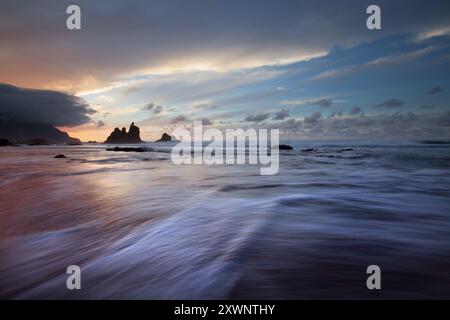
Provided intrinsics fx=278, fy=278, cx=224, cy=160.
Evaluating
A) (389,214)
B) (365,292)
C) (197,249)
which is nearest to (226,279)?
(197,249)

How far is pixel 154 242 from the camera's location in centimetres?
423

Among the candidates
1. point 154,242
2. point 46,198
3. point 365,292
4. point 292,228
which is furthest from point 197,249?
point 46,198

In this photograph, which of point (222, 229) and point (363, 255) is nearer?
point (363, 255)

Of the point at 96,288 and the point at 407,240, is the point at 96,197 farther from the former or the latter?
the point at 407,240

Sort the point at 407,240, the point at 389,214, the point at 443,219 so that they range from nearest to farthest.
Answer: the point at 407,240
the point at 443,219
the point at 389,214

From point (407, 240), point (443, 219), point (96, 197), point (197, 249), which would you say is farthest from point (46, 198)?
point (443, 219)

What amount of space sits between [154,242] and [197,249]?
0.78m

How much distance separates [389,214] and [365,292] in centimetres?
389

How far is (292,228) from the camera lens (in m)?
4.78

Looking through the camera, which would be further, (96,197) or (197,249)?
(96,197)
